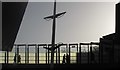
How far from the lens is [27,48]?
3791 centimetres

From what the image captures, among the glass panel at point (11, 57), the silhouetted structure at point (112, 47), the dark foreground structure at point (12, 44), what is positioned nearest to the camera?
the dark foreground structure at point (12, 44)

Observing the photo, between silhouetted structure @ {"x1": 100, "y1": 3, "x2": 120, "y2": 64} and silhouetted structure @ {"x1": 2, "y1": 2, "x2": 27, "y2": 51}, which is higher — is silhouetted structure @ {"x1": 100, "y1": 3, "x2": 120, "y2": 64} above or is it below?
below

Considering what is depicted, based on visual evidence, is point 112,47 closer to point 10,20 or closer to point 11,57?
point 11,57

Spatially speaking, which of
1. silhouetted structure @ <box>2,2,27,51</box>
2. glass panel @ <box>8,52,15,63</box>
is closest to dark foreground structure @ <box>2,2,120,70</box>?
silhouetted structure @ <box>2,2,27,51</box>

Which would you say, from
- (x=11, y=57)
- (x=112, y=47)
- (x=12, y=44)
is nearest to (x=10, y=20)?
(x=11, y=57)

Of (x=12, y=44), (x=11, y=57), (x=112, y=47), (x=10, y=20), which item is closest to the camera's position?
(x=10, y=20)

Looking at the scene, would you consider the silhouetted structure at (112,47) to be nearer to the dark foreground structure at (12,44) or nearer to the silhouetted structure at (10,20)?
the dark foreground structure at (12,44)

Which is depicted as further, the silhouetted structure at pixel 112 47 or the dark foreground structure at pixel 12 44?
the silhouetted structure at pixel 112 47

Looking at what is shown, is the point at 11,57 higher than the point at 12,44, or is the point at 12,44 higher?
the point at 12,44

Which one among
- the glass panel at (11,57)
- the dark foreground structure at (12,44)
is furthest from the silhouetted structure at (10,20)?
the glass panel at (11,57)

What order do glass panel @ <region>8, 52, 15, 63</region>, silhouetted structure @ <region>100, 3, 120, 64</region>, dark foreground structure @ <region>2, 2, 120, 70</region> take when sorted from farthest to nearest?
1. silhouetted structure @ <region>100, 3, 120, 64</region>
2. glass panel @ <region>8, 52, 15, 63</region>
3. dark foreground structure @ <region>2, 2, 120, 70</region>

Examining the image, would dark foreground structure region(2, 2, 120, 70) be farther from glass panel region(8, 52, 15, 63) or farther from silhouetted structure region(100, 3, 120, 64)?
glass panel region(8, 52, 15, 63)

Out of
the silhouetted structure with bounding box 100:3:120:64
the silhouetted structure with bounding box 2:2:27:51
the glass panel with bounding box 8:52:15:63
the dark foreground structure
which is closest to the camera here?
the dark foreground structure

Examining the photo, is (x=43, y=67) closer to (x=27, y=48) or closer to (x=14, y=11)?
(x=14, y=11)
